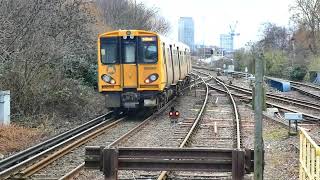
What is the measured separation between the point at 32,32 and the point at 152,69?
4398 mm

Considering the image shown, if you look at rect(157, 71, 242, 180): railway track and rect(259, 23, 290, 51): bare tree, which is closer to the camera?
rect(157, 71, 242, 180): railway track

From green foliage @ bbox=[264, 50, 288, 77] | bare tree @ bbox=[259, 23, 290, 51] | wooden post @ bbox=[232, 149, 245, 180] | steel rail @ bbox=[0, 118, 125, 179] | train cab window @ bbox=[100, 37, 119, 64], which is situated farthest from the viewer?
bare tree @ bbox=[259, 23, 290, 51]

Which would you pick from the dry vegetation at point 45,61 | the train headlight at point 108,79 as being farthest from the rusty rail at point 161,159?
the train headlight at point 108,79

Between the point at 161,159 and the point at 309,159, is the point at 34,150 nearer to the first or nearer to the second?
the point at 161,159

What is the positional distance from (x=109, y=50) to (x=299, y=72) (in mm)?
38320

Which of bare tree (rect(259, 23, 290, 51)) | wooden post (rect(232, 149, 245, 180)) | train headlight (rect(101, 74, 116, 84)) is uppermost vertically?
bare tree (rect(259, 23, 290, 51))

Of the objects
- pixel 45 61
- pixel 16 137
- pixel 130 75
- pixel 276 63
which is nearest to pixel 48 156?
pixel 16 137

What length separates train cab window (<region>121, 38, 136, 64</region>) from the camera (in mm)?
18797

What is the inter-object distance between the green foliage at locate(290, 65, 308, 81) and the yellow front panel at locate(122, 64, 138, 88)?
37741 mm

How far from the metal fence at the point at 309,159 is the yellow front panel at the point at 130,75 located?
10.9 metres

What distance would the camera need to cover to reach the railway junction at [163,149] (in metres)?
7.55

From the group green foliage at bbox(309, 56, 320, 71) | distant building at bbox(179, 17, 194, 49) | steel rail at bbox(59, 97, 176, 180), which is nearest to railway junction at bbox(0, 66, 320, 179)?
steel rail at bbox(59, 97, 176, 180)

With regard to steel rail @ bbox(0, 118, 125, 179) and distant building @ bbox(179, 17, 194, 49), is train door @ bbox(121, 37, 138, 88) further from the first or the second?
distant building @ bbox(179, 17, 194, 49)

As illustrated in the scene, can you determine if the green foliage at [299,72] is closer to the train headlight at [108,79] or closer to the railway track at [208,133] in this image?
the railway track at [208,133]
